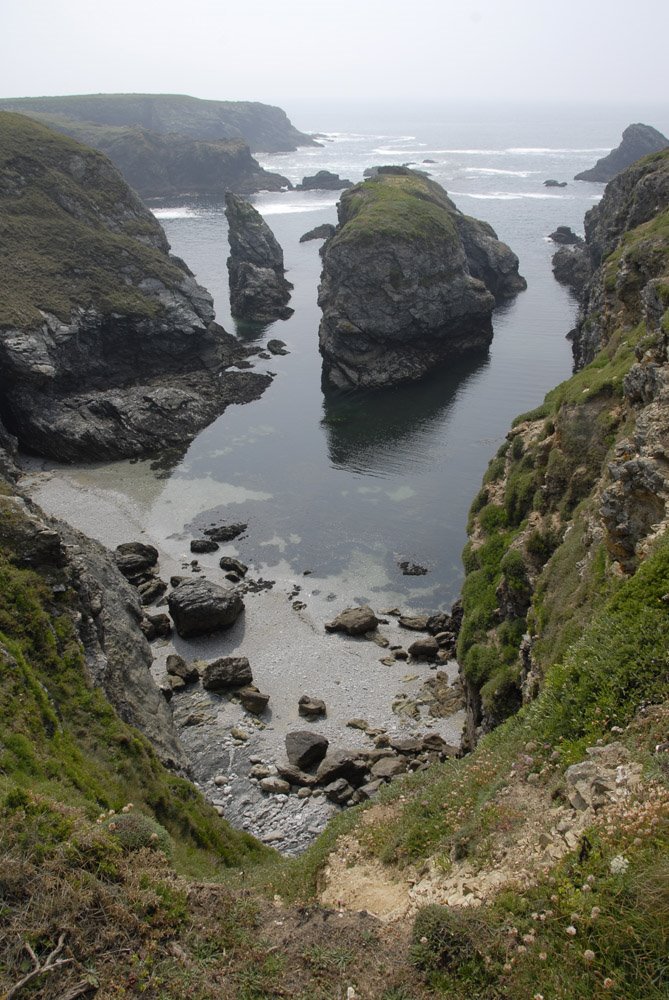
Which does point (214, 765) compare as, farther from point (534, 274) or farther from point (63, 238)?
point (534, 274)

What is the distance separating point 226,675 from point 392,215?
85.2m

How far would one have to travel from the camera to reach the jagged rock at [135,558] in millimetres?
53806

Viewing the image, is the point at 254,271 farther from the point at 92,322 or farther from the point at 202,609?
the point at 202,609

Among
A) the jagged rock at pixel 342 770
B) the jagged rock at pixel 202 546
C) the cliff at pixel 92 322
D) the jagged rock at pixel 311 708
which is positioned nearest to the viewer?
the jagged rock at pixel 342 770

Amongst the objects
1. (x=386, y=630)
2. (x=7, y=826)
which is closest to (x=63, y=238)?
(x=386, y=630)

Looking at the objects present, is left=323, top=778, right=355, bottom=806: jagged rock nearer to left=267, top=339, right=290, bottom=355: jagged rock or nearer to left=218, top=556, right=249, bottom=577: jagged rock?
left=218, top=556, right=249, bottom=577: jagged rock

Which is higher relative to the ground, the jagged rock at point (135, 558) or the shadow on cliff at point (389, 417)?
the shadow on cliff at point (389, 417)

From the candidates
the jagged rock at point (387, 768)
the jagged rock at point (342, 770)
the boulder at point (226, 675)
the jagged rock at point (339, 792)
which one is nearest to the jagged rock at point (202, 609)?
the boulder at point (226, 675)

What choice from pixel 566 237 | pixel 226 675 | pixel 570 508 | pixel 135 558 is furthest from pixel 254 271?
pixel 570 508

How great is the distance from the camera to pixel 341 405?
8631cm

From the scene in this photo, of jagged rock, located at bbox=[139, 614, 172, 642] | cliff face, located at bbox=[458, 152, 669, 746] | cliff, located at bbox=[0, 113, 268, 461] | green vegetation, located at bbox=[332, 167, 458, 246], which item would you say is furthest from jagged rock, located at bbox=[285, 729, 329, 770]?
green vegetation, located at bbox=[332, 167, 458, 246]

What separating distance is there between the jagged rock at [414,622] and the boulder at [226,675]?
11.6m

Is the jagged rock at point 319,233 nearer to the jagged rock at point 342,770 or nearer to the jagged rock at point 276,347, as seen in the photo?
the jagged rock at point 276,347

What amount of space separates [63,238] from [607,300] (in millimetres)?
72836
